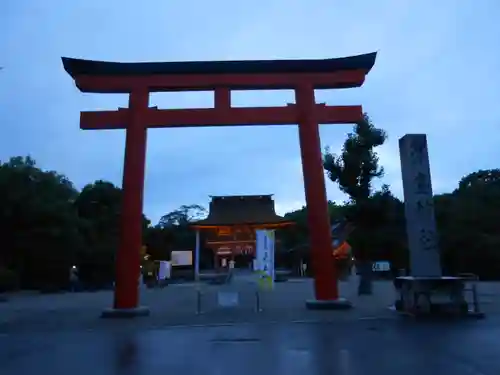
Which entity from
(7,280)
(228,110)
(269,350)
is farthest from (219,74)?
(7,280)

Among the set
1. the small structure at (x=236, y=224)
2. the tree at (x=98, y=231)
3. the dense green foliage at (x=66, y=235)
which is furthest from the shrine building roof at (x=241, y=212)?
the dense green foliage at (x=66, y=235)

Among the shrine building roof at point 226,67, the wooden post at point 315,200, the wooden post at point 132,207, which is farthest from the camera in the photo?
the shrine building roof at point 226,67

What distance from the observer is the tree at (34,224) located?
34.2 meters

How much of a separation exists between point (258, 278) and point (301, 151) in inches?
163

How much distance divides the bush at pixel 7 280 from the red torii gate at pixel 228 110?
65.1 ft

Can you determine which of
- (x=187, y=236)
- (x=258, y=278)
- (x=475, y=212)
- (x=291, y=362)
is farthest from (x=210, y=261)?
(x=291, y=362)

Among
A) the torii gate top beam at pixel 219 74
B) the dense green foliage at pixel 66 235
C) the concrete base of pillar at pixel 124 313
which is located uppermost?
the torii gate top beam at pixel 219 74

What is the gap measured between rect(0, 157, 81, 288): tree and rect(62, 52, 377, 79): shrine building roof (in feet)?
64.7

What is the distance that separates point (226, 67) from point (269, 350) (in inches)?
407

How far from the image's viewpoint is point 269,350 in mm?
9086

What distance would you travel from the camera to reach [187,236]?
64.0m

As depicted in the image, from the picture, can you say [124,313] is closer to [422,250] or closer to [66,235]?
[422,250]

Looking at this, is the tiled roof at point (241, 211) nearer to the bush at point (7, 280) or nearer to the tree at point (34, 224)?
the tree at point (34, 224)

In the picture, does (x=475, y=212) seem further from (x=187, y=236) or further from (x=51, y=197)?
(x=187, y=236)
